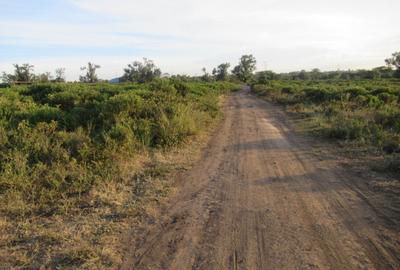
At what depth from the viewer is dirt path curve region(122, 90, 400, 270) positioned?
12.6ft

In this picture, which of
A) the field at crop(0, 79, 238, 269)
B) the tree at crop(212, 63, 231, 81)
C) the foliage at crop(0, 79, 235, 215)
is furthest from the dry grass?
the tree at crop(212, 63, 231, 81)

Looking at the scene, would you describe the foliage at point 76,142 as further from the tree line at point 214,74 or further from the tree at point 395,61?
the tree at point 395,61

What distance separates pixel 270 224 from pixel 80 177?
3565 millimetres

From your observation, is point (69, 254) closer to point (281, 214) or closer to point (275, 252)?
point (275, 252)

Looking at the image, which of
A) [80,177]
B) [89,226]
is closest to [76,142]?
[80,177]

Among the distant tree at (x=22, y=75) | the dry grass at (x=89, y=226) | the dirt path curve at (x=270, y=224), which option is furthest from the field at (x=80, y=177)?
the distant tree at (x=22, y=75)

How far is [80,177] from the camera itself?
6.29 meters

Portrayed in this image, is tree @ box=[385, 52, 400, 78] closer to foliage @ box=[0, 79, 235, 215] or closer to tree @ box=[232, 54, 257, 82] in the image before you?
A: tree @ box=[232, 54, 257, 82]

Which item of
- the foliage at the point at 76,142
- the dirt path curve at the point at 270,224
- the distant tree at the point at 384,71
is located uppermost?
the distant tree at the point at 384,71

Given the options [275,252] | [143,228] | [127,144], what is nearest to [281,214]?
[275,252]

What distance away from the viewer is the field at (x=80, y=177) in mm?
4250

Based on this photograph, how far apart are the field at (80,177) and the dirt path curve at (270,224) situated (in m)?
0.64

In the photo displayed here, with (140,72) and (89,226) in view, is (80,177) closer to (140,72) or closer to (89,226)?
(89,226)

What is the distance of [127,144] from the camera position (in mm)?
8039
